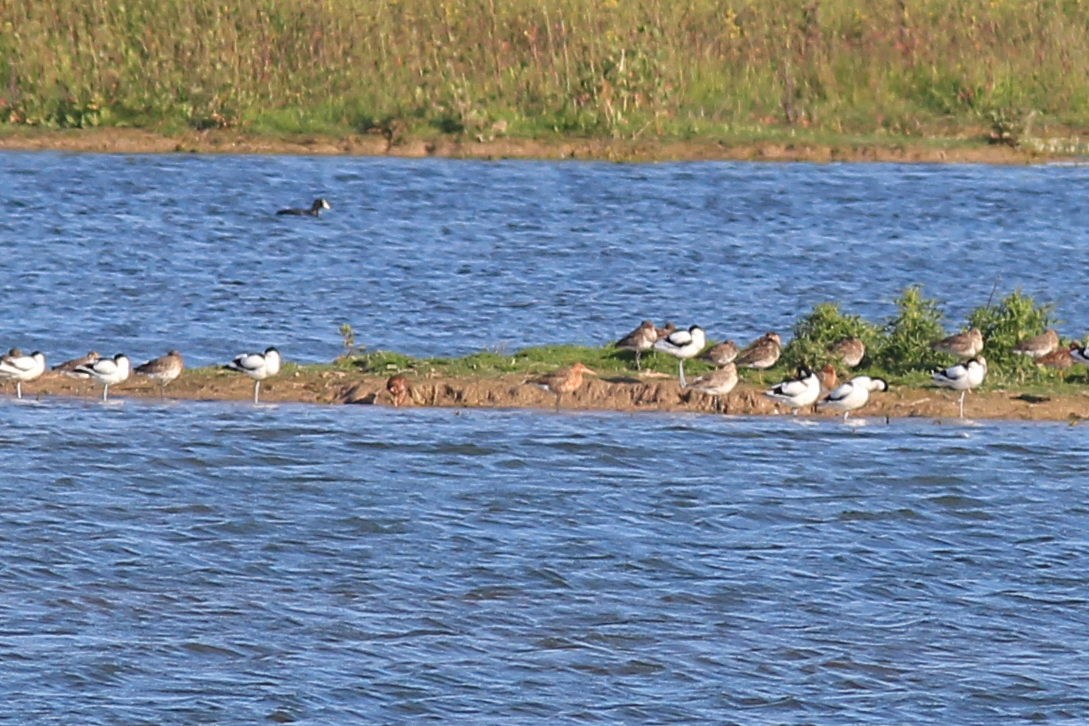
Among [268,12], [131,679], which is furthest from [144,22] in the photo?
[131,679]

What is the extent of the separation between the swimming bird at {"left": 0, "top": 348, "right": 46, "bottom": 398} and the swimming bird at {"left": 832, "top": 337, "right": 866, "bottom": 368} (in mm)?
6484

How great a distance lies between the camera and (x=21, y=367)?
61.2 feet

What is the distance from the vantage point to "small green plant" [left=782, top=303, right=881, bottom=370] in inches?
763

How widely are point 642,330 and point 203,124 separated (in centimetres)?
1793

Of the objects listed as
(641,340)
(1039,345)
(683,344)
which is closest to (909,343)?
(1039,345)

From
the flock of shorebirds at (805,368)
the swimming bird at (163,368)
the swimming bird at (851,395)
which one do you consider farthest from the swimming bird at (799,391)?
the swimming bird at (163,368)

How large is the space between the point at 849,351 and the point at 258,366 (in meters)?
4.81

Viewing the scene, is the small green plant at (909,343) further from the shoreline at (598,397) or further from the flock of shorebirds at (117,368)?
the flock of shorebirds at (117,368)

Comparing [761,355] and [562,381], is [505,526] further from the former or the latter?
[761,355]

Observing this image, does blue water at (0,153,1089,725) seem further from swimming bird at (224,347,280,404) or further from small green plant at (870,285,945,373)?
small green plant at (870,285,945,373)

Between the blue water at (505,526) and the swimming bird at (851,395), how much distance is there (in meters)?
0.24

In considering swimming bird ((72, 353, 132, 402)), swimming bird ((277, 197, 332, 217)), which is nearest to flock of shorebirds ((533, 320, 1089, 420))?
swimming bird ((72, 353, 132, 402))

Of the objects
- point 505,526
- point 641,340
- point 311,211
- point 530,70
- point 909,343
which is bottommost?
point 311,211

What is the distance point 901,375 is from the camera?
19.6m
